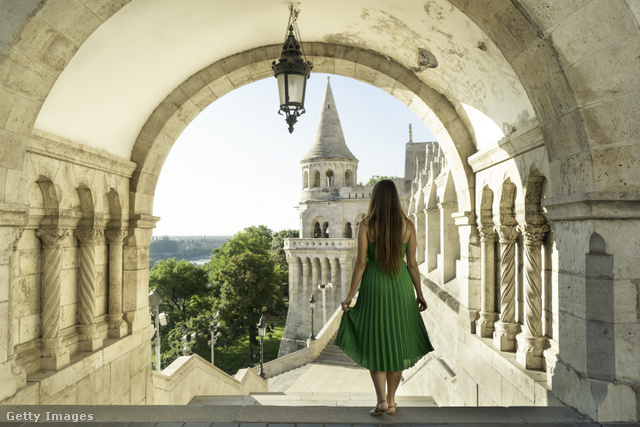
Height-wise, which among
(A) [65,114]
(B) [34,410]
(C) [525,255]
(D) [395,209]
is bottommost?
(B) [34,410]

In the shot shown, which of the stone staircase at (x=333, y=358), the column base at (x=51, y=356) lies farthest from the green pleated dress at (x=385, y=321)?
the stone staircase at (x=333, y=358)

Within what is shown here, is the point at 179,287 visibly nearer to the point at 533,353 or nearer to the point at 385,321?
the point at 533,353

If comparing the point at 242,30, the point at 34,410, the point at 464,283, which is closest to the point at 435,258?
the point at 464,283

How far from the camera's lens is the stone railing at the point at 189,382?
6441 mm

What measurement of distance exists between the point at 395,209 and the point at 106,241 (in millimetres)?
3984

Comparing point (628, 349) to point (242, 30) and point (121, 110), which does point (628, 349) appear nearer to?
point (242, 30)

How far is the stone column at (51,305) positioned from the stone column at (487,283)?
4.41m

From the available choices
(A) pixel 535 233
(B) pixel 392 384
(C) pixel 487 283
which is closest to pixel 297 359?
(C) pixel 487 283

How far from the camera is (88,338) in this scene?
4.79m

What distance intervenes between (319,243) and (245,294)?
6.65 meters

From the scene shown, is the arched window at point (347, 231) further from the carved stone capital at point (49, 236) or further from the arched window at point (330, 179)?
the carved stone capital at point (49, 236)

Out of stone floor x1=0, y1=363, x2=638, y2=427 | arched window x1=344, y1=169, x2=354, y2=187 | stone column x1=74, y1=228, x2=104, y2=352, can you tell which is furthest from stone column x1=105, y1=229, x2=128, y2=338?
arched window x1=344, y1=169, x2=354, y2=187

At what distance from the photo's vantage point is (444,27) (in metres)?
4.45

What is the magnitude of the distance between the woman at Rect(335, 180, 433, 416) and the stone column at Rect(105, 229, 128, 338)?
357 centimetres
